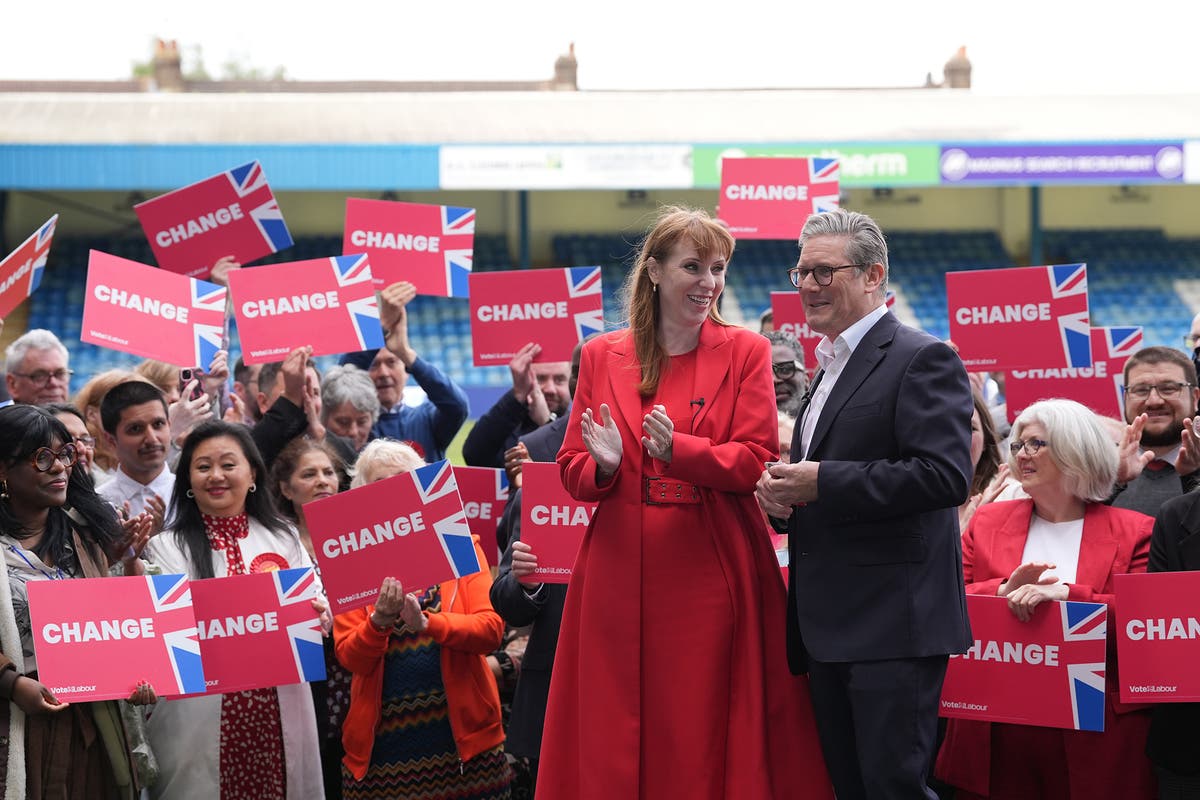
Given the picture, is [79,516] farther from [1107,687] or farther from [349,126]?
[349,126]

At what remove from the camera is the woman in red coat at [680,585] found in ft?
11.7

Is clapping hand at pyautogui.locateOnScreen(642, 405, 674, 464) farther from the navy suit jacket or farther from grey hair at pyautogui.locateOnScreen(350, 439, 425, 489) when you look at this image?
grey hair at pyautogui.locateOnScreen(350, 439, 425, 489)

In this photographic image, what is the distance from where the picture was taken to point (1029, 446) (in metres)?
4.22

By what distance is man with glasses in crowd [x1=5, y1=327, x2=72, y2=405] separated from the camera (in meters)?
6.10

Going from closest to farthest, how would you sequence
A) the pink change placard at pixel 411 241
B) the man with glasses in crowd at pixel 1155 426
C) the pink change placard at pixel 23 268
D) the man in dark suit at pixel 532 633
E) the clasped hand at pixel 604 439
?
the clasped hand at pixel 604 439 < the man in dark suit at pixel 532 633 < the man with glasses in crowd at pixel 1155 426 < the pink change placard at pixel 23 268 < the pink change placard at pixel 411 241

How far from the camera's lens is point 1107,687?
4098 millimetres

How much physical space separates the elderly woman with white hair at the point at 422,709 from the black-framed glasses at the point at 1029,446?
1738mm

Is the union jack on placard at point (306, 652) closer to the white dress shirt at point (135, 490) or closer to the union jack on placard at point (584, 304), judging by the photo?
the white dress shirt at point (135, 490)

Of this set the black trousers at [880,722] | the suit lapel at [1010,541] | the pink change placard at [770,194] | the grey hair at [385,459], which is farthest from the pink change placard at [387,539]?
the pink change placard at [770,194]

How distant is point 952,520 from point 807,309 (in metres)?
0.65

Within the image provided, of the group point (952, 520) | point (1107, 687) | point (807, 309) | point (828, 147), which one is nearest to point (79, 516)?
point (807, 309)

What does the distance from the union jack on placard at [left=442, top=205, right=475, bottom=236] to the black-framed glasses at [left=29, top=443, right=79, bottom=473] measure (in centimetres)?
277

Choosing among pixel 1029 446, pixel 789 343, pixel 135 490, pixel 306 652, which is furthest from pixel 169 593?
pixel 789 343

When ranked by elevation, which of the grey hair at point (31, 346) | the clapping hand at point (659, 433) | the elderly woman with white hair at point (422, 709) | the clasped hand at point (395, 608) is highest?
the grey hair at point (31, 346)
